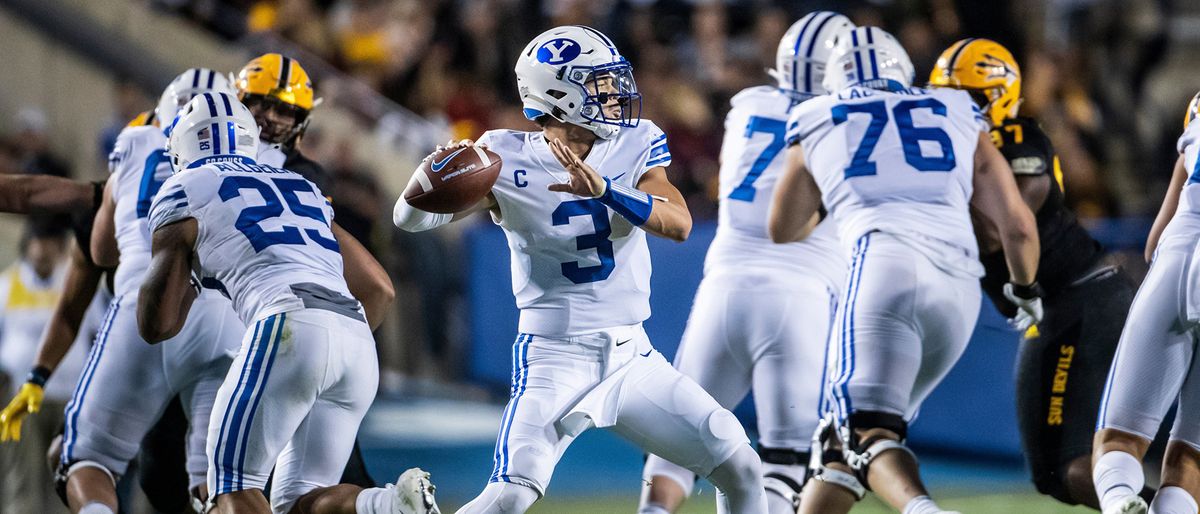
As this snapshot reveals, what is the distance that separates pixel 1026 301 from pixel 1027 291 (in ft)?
0.17

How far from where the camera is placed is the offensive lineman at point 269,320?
15.2 ft

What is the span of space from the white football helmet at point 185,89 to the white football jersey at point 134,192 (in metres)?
0.19

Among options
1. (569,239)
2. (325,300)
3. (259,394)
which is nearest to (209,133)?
(325,300)

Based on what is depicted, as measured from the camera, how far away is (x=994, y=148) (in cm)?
554

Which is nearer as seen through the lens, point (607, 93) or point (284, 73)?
point (607, 93)

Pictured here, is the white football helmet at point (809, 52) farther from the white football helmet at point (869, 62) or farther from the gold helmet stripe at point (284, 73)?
the gold helmet stripe at point (284, 73)

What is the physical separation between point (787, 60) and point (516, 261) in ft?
5.57

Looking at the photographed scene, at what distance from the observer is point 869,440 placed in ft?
16.9

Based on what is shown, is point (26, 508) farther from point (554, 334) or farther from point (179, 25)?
point (179, 25)

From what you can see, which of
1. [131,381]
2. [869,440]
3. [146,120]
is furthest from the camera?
[146,120]

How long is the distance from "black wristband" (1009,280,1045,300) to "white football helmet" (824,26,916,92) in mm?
865

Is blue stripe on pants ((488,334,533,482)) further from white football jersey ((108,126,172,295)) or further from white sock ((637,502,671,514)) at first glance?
white football jersey ((108,126,172,295))

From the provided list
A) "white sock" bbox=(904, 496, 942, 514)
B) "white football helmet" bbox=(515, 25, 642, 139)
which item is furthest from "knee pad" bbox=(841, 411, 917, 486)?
"white football helmet" bbox=(515, 25, 642, 139)

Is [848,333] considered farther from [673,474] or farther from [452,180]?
[452,180]
